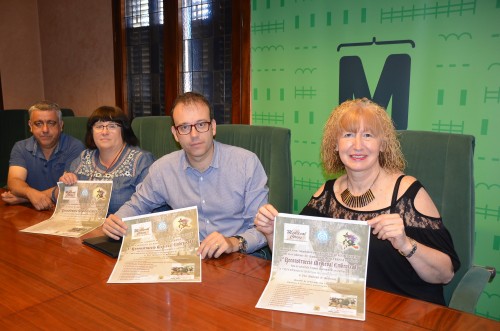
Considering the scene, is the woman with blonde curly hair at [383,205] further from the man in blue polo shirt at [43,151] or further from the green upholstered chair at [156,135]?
the man in blue polo shirt at [43,151]

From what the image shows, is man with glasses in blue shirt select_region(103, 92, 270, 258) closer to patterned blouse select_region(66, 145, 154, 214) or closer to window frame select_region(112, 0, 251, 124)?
patterned blouse select_region(66, 145, 154, 214)

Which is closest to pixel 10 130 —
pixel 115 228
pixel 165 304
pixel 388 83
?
pixel 115 228

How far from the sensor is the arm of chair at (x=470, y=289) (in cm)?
130

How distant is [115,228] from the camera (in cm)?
158

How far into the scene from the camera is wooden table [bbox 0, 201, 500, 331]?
104 centimetres

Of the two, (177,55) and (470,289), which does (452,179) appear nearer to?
(470,289)

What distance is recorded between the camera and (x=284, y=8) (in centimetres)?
310

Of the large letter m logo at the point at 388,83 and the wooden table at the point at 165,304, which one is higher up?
the large letter m logo at the point at 388,83

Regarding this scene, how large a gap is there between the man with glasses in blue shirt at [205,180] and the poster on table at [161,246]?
0.41m

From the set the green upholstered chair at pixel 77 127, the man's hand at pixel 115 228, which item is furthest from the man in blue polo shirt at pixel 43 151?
the man's hand at pixel 115 228

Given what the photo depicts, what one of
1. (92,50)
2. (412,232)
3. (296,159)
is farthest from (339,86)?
(92,50)

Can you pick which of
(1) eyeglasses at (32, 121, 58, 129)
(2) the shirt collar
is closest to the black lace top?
(2) the shirt collar

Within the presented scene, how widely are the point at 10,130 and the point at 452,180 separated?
4463 mm

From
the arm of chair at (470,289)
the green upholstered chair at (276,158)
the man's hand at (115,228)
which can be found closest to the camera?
the arm of chair at (470,289)
